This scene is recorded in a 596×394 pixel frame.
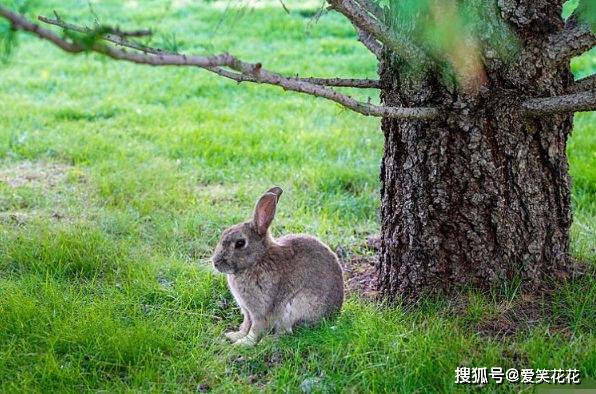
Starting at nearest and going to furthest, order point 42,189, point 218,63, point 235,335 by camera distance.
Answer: point 218,63 < point 235,335 < point 42,189

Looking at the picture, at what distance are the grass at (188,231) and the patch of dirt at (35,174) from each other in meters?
0.02

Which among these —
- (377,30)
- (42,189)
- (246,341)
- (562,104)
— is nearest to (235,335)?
(246,341)

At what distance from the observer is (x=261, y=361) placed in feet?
12.3

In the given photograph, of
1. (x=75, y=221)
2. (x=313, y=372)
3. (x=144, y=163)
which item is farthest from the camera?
(x=144, y=163)

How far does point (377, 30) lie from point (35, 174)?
3.68 m

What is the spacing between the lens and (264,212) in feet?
13.4

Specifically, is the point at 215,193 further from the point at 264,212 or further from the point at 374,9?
the point at 374,9

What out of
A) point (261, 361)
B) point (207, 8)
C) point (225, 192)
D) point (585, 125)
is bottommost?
point (261, 361)

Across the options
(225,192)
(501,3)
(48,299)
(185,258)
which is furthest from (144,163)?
(501,3)

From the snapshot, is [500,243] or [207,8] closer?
[500,243]

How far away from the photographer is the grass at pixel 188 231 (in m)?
3.58

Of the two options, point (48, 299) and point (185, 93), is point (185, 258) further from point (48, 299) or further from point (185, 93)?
point (185, 93)

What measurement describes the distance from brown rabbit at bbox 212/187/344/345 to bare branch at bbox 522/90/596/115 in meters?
1.22

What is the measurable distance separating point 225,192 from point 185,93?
2.83 meters
